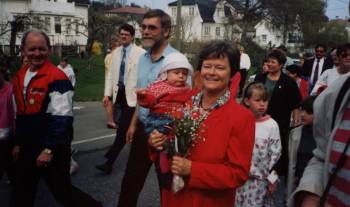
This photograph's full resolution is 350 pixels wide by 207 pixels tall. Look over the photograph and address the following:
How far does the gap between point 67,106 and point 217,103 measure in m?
1.66

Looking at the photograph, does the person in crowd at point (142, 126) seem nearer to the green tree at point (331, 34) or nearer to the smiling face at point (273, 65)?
the smiling face at point (273, 65)

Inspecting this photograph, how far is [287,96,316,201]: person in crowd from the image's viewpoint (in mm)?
3535

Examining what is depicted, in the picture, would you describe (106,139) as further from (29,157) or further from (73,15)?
(73,15)

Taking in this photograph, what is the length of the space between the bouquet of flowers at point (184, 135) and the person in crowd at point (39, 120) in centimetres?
152

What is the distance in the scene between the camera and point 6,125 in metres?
4.08

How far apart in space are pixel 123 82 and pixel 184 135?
3.37 m

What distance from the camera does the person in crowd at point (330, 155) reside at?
157 centimetres

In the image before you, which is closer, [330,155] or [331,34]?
[330,155]

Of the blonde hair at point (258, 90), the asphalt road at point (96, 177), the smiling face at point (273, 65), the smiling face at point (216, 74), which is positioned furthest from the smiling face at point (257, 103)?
Result: the smiling face at point (216, 74)

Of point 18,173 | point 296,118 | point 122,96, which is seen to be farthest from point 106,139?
point 18,173

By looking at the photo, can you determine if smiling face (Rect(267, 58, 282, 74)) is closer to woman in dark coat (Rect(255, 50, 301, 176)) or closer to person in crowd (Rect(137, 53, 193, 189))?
woman in dark coat (Rect(255, 50, 301, 176))

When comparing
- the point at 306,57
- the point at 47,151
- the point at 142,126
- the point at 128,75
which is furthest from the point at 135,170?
the point at 306,57

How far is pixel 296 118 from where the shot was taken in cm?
558

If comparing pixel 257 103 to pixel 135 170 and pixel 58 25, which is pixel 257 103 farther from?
pixel 58 25
